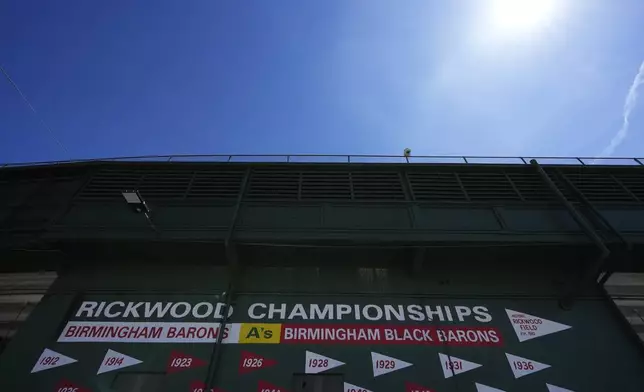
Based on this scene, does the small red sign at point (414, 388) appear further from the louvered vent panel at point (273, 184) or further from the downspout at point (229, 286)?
the louvered vent panel at point (273, 184)

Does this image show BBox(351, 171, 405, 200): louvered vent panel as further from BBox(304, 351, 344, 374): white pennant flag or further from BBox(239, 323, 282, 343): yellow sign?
BBox(304, 351, 344, 374): white pennant flag

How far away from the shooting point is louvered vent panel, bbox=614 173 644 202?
377 inches

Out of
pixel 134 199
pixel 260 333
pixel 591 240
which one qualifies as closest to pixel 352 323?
pixel 260 333

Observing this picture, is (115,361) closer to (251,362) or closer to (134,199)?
(251,362)

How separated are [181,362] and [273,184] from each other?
490cm

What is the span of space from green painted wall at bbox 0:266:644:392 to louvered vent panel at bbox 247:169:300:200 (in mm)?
2107

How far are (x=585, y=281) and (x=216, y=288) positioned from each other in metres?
8.16

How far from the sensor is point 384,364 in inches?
259

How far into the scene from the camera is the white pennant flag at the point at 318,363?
6504 millimetres

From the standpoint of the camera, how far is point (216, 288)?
7.86 metres

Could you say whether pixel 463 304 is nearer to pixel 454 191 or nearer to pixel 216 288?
pixel 454 191

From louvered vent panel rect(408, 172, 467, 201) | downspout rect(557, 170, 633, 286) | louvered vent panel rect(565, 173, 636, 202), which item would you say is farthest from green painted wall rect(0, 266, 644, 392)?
louvered vent panel rect(565, 173, 636, 202)

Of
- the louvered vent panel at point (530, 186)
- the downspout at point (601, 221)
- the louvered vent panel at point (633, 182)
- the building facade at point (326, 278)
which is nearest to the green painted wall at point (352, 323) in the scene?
the building facade at point (326, 278)

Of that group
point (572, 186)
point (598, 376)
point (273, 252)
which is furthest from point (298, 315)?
point (572, 186)
